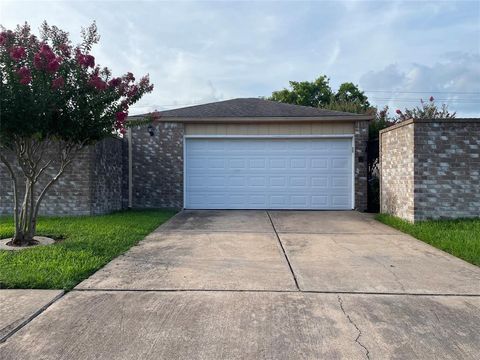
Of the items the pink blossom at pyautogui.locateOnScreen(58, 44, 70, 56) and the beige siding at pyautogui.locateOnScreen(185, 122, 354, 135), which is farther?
the beige siding at pyautogui.locateOnScreen(185, 122, 354, 135)

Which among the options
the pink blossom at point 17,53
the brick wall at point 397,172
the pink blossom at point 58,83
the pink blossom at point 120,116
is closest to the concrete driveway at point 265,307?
the pink blossom at point 120,116

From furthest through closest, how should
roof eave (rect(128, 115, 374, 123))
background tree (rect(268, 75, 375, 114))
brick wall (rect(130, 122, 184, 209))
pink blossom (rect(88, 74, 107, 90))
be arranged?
background tree (rect(268, 75, 375, 114))
brick wall (rect(130, 122, 184, 209))
roof eave (rect(128, 115, 374, 123))
pink blossom (rect(88, 74, 107, 90))

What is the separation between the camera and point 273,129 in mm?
11867

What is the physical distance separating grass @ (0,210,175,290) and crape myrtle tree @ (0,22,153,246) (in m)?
0.84

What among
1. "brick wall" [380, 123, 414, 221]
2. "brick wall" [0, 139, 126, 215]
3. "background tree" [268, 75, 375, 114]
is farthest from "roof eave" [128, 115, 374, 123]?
"background tree" [268, 75, 375, 114]

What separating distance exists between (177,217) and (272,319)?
7.00 m

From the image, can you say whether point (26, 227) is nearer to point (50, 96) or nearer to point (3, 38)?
point (50, 96)

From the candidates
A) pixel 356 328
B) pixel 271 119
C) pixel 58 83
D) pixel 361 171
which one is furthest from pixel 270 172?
pixel 356 328

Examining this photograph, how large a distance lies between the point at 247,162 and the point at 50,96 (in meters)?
6.81

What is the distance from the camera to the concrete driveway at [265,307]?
A: 114 inches

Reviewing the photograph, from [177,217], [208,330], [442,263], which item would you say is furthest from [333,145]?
[208,330]

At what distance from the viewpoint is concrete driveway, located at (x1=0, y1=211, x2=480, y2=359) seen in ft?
9.54

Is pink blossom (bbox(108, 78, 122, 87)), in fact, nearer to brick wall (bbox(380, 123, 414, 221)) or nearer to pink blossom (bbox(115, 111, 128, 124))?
pink blossom (bbox(115, 111, 128, 124))

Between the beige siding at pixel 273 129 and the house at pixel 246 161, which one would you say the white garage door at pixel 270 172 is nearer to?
the house at pixel 246 161
